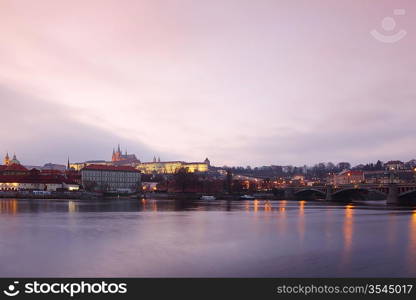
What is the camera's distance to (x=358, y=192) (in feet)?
296

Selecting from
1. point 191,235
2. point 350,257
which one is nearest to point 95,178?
point 191,235

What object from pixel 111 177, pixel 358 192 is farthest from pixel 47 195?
pixel 358 192

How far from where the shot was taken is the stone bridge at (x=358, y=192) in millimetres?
68188

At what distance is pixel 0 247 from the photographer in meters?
20.7

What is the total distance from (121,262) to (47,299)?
5.22 metres

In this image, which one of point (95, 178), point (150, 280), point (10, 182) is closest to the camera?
point (150, 280)

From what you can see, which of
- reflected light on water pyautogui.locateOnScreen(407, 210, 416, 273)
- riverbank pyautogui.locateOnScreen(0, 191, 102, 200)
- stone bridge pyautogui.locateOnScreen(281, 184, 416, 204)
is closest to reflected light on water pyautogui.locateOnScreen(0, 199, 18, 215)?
riverbank pyautogui.locateOnScreen(0, 191, 102, 200)

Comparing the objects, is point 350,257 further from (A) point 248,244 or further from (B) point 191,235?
(B) point 191,235

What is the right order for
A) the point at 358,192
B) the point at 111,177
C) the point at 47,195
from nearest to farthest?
the point at 358,192
the point at 47,195
the point at 111,177

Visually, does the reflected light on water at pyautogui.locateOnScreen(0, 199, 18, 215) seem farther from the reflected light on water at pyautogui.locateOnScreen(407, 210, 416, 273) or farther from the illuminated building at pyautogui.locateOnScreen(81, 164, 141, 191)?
the illuminated building at pyautogui.locateOnScreen(81, 164, 141, 191)

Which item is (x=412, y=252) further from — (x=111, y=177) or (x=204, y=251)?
(x=111, y=177)

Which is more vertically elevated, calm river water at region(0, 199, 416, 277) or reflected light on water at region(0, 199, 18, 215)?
calm river water at region(0, 199, 416, 277)

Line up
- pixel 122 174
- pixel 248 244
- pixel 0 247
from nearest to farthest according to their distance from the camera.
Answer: pixel 0 247, pixel 248 244, pixel 122 174

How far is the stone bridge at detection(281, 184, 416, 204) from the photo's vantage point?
68.2 metres
